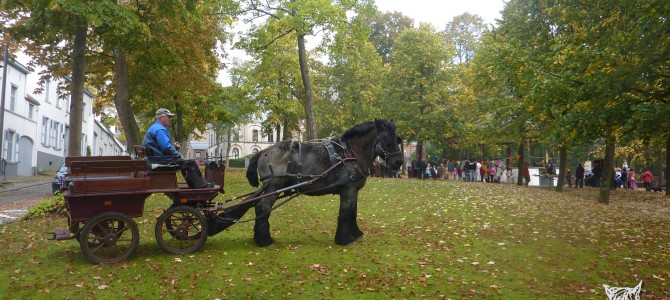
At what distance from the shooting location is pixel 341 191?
905 cm

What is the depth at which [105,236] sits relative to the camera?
7559mm

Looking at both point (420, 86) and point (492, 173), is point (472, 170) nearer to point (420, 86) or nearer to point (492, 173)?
point (492, 173)

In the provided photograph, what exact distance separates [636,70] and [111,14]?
40.7 feet

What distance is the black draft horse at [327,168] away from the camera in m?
8.88

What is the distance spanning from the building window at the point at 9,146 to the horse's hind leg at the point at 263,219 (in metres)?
33.5

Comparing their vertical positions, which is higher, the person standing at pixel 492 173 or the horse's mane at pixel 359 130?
the horse's mane at pixel 359 130

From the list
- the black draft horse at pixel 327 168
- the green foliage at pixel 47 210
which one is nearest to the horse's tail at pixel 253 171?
the black draft horse at pixel 327 168

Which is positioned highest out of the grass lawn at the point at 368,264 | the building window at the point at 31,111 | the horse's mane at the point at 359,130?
the building window at the point at 31,111

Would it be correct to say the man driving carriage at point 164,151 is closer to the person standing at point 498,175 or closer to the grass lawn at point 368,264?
the grass lawn at point 368,264

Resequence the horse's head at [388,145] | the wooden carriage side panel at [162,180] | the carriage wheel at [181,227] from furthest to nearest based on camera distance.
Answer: the horse's head at [388,145]
the carriage wheel at [181,227]
the wooden carriage side panel at [162,180]

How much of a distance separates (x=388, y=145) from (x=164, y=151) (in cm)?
395

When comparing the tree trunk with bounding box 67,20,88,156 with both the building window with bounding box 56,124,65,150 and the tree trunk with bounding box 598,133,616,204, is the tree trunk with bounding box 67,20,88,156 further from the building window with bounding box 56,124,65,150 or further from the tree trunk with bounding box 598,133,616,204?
the building window with bounding box 56,124,65,150

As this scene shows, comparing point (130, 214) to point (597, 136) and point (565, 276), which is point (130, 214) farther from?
point (597, 136)

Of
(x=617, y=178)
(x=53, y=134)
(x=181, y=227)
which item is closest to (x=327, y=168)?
(x=181, y=227)
